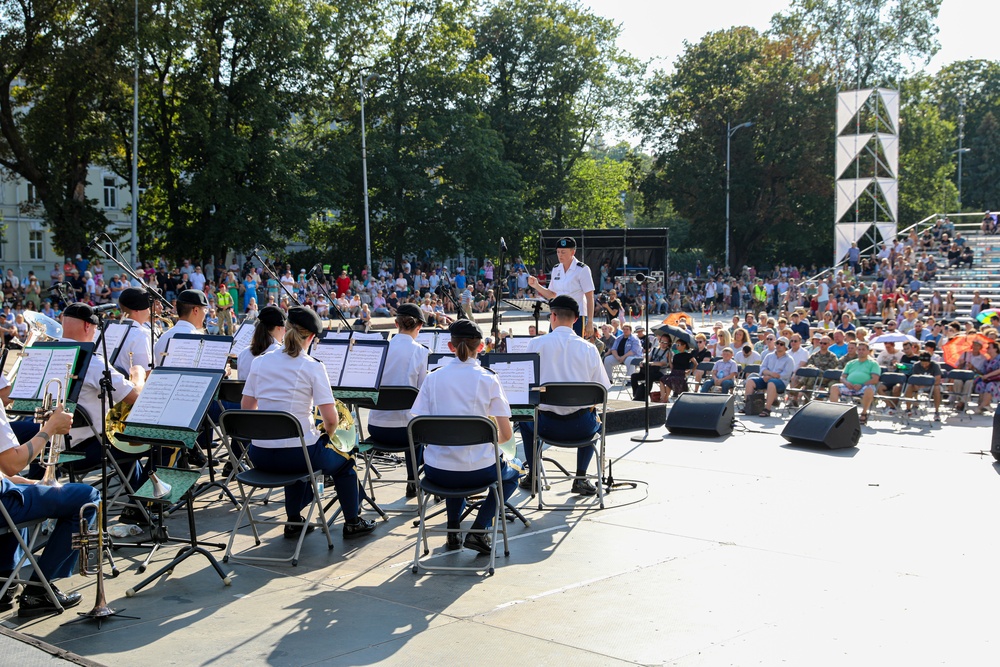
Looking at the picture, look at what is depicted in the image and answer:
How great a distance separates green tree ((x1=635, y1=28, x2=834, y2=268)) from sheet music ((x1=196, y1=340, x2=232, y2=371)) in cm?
4737

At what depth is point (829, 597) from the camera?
575 centimetres

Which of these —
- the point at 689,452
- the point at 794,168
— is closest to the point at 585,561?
the point at 689,452

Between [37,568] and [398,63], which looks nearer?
[37,568]

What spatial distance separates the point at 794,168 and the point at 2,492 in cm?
5088

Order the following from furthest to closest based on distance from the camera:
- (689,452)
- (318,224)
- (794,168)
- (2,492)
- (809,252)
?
1. (809,252)
2. (794,168)
3. (318,224)
4. (689,452)
5. (2,492)

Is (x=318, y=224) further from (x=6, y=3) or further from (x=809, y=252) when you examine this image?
(x=809, y=252)

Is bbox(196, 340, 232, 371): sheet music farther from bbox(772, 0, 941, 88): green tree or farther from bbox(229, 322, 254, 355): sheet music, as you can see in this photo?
bbox(772, 0, 941, 88): green tree

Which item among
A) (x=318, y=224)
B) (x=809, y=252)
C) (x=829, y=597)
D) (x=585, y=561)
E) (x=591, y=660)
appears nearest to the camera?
(x=591, y=660)

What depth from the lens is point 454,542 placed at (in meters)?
7.04

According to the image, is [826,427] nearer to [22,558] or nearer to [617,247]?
[22,558]

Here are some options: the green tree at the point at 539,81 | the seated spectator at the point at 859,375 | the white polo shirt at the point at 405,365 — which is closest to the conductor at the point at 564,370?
the white polo shirt at the point at 405,365

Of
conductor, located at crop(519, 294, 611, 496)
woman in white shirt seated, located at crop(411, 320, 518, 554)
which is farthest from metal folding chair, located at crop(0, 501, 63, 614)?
conductor, located at crop(519, 294, 611, 496)

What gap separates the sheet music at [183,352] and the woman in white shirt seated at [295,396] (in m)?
1.80

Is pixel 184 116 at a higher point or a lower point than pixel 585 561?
higher
